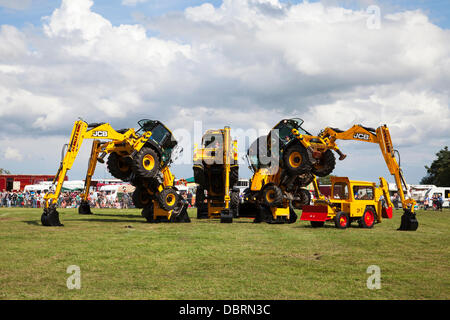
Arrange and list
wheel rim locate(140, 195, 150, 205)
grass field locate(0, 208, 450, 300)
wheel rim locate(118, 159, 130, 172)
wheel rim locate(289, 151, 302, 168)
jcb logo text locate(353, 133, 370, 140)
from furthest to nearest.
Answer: wheel rim locate(140, 195, 150, 205) < wheel rim locate(118, 159, 130, 172) < wheel rim locate(289, 151, 302, 168) < jcb logo text locate(353, 133, 370, 140) < grass field locate(0, 208, 450, 300)

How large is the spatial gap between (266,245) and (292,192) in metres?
10.8

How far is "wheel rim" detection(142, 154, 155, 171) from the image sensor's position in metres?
21.9

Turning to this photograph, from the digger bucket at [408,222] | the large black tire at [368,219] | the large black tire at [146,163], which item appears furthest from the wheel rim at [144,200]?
the digger bucket at [408,222]

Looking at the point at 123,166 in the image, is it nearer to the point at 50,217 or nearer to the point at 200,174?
the point at 200,174

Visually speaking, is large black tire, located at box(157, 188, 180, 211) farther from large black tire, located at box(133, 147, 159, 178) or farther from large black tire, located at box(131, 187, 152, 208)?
large black tire, located at box(131, 187, 152, 208)

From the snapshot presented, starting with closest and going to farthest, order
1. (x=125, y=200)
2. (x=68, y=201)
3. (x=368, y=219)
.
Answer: (x=368, y=219)
(x=125, y=200)
(x=68, y=201)

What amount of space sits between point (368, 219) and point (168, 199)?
9.35m

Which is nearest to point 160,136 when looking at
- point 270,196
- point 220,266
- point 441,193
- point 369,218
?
point 270,196

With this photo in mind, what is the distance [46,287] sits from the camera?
26.4ft

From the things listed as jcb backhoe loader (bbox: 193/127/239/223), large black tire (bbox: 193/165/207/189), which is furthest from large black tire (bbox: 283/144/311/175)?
large black tire (bbox: 193/165/207/189)

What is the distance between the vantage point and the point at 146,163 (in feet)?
72.1

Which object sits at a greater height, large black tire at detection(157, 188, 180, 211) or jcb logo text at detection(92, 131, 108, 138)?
jcb logo text at detection(92, 131, 108, 138)

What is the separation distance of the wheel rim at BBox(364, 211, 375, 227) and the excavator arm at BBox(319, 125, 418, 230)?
1.55 m
